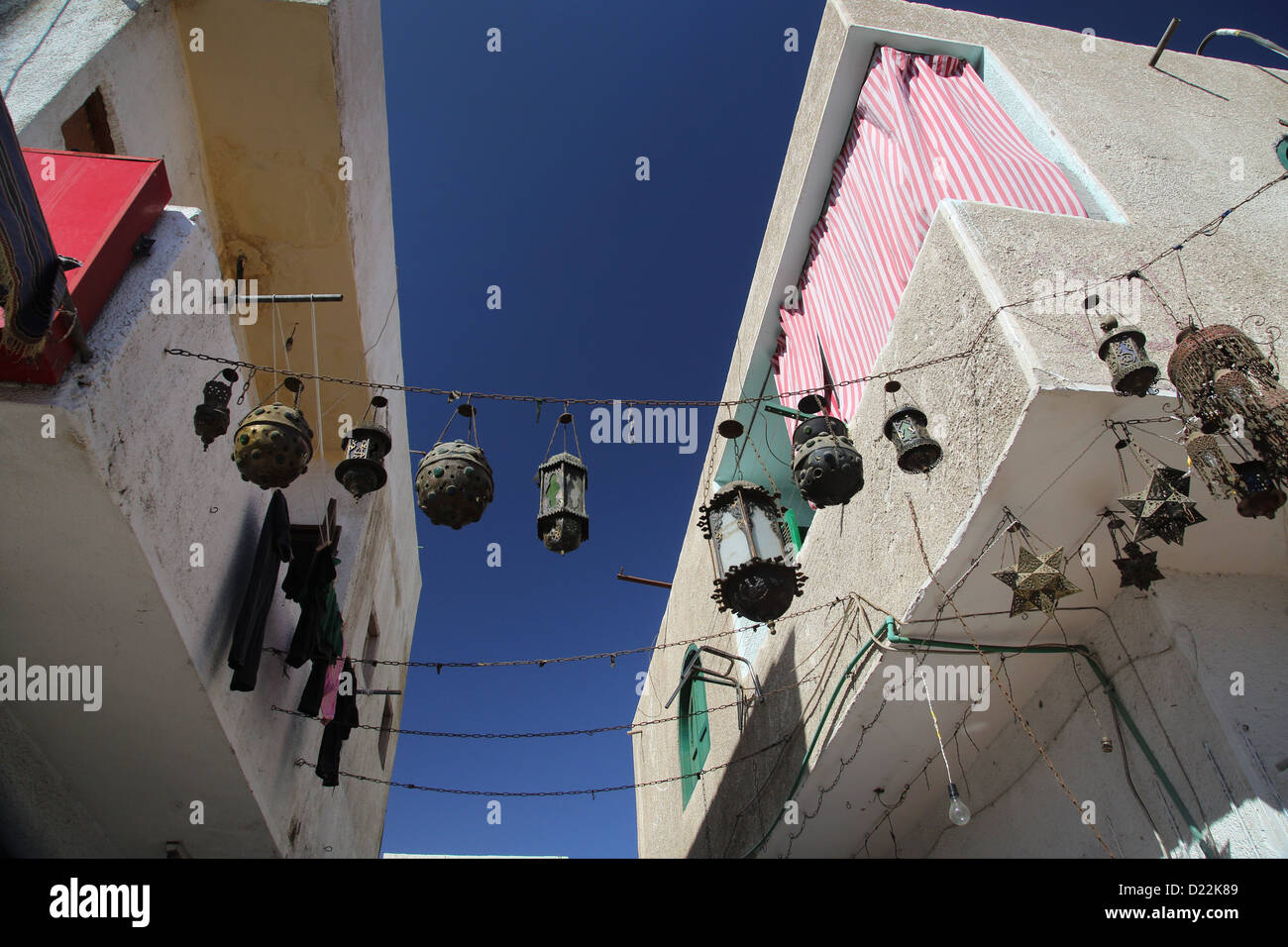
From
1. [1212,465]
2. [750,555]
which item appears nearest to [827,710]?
[750,555]

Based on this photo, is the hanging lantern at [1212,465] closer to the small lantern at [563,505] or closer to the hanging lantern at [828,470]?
the hanging lantern at [828,470]

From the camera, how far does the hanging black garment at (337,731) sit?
20.2 feet

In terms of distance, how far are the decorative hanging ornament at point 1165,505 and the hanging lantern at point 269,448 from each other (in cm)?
424

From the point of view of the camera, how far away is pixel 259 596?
5297 millimetres

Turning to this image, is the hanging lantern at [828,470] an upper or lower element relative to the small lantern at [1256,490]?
upper

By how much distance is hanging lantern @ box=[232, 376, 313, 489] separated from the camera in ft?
12.5

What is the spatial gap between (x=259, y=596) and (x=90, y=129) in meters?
3.71

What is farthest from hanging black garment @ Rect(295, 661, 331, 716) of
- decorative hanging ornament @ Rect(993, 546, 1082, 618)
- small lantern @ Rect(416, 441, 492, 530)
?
decorative hanging ornament @ Rect(993, 546, 1082, 618)

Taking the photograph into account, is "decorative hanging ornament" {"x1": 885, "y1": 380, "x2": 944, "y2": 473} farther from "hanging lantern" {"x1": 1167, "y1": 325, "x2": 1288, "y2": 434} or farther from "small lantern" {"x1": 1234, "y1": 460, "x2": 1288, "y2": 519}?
"small lantern" {"x1": 1234, "y1": 460, "x2": 1288, "y2": 519}

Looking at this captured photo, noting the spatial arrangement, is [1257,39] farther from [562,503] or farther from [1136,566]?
[562,503]

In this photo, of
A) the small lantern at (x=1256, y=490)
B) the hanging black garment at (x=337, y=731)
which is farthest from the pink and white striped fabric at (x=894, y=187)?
the hanging black garment at (x=337, y=731)

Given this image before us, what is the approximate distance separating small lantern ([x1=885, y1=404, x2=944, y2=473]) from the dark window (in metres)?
5.86

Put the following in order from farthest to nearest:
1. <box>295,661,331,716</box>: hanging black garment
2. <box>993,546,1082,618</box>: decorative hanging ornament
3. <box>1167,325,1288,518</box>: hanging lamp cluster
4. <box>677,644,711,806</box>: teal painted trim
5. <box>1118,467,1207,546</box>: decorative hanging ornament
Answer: <box>677,644,711,806</box>: teal painted trim
<box>295,661,331,716</box>: hanging black garment
<box>993,546,1082,618</box>: decorative hanging ornament
<box>1118,467,1207,546</box>: decorative hanging ornament
<box>1167,325,1288,518</box>: hanging lamp cluster
